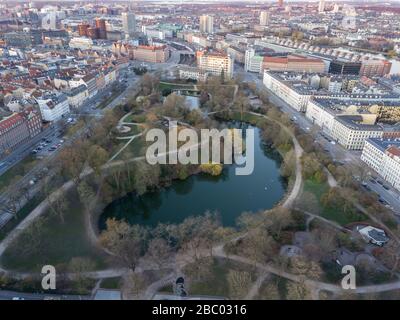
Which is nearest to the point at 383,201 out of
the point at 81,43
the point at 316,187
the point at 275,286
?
the point at 316,187

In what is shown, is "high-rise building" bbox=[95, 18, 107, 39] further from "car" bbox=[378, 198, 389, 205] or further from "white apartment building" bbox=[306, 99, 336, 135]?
"car" bbox=[378, 198, 389, 205]

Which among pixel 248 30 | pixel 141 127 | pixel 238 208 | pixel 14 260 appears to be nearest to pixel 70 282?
pixel 14 260

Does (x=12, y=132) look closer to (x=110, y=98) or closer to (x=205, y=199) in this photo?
(x=110, y=98)

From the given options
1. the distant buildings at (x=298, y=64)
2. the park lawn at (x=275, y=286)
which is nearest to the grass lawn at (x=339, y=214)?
the park lawn at (x=275, y=286)

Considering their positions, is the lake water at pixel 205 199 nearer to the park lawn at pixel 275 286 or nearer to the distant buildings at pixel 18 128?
the park lawn at pixel 275 286
